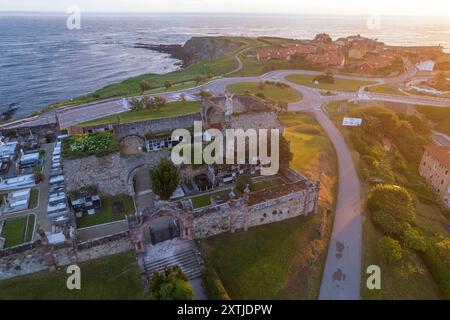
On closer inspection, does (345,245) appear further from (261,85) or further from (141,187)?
(261,85)

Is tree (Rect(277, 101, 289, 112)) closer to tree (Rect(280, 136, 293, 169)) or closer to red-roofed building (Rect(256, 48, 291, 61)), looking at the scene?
tree (Rect(280, 136, 293, 169))

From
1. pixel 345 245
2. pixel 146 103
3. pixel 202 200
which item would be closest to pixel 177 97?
pixel 146 103

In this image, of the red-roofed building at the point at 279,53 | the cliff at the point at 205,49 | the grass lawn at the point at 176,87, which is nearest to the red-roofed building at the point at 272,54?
the red-roofed building at the point at 279,53

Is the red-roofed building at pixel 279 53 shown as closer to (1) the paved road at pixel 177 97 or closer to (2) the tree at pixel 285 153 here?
(1) the paved road at pixel 177 97

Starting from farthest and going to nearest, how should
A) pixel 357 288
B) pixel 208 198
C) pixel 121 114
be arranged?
pixel 121 114 < pixel 208 198 < pixel 357 288

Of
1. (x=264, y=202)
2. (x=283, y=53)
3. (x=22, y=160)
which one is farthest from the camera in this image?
(x=283, y=53)

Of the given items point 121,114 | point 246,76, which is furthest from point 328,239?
point 246,76
